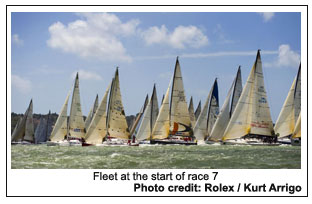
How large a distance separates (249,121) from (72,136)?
28654 millimetres

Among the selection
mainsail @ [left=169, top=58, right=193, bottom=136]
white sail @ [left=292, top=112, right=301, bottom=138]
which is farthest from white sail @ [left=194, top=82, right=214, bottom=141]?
white sail @ [left=292, top=112, right=301, bottom=138]

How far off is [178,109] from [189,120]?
2.84 metres

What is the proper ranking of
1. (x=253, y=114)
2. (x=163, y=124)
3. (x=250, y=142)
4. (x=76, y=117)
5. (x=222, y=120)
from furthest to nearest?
(x=76, y=117)
(x=222, y=120)
(x=163, y=124)
(x=250, y=142)
(x=253, y=114)

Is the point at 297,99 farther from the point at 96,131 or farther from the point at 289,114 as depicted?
the point at 96,131

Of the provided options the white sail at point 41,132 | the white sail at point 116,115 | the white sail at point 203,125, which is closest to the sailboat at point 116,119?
the white sail at point 116,115

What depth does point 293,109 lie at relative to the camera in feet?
216

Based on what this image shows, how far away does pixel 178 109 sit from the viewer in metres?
71.2

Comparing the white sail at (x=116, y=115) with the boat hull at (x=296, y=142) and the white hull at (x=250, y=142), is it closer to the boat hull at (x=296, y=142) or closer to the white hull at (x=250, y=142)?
the white hull at (x=250, y=142)

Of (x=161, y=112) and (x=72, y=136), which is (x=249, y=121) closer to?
(x=161, y=112)

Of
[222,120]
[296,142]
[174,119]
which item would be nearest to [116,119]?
[174,119]

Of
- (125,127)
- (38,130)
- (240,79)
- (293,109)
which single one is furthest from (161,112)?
(38,130)

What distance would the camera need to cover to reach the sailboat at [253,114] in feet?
207

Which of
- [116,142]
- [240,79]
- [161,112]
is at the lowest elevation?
[116,142]
